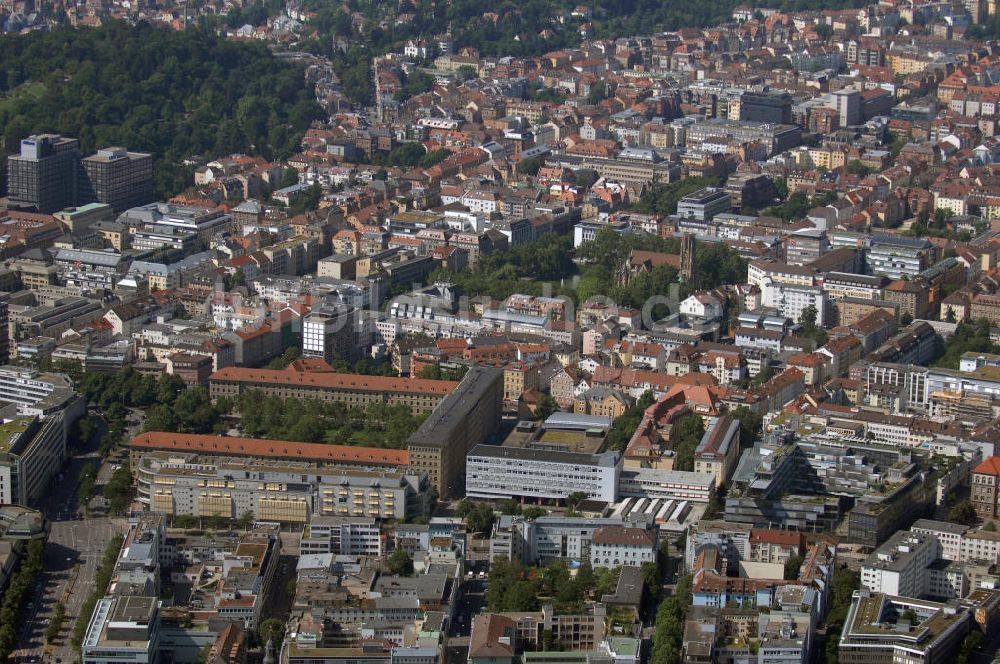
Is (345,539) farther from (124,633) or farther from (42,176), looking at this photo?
(42,176)

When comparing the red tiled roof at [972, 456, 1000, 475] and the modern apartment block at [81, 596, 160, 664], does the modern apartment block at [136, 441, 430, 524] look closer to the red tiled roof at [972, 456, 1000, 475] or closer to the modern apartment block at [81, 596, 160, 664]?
the modern apartment block at [81, 596, 160, 664]

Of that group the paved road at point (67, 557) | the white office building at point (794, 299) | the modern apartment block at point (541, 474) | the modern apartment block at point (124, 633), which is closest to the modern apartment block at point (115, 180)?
the white office building at point (794, 299)

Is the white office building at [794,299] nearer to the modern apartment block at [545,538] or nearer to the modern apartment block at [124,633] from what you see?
the modern apartment block at [545,538]

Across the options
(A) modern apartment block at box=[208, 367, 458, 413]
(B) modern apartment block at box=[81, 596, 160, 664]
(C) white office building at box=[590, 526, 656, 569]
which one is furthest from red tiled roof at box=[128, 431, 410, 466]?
(B) modern apartment block at box=[81, 596, 160, 664]

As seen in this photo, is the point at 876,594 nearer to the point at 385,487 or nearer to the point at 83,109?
the point at 385,487

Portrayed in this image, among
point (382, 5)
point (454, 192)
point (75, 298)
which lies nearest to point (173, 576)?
point (75, 298)

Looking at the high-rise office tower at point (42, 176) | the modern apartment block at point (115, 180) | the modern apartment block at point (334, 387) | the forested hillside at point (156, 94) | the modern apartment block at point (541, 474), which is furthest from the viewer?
the forested hillside at point (156, 94)
